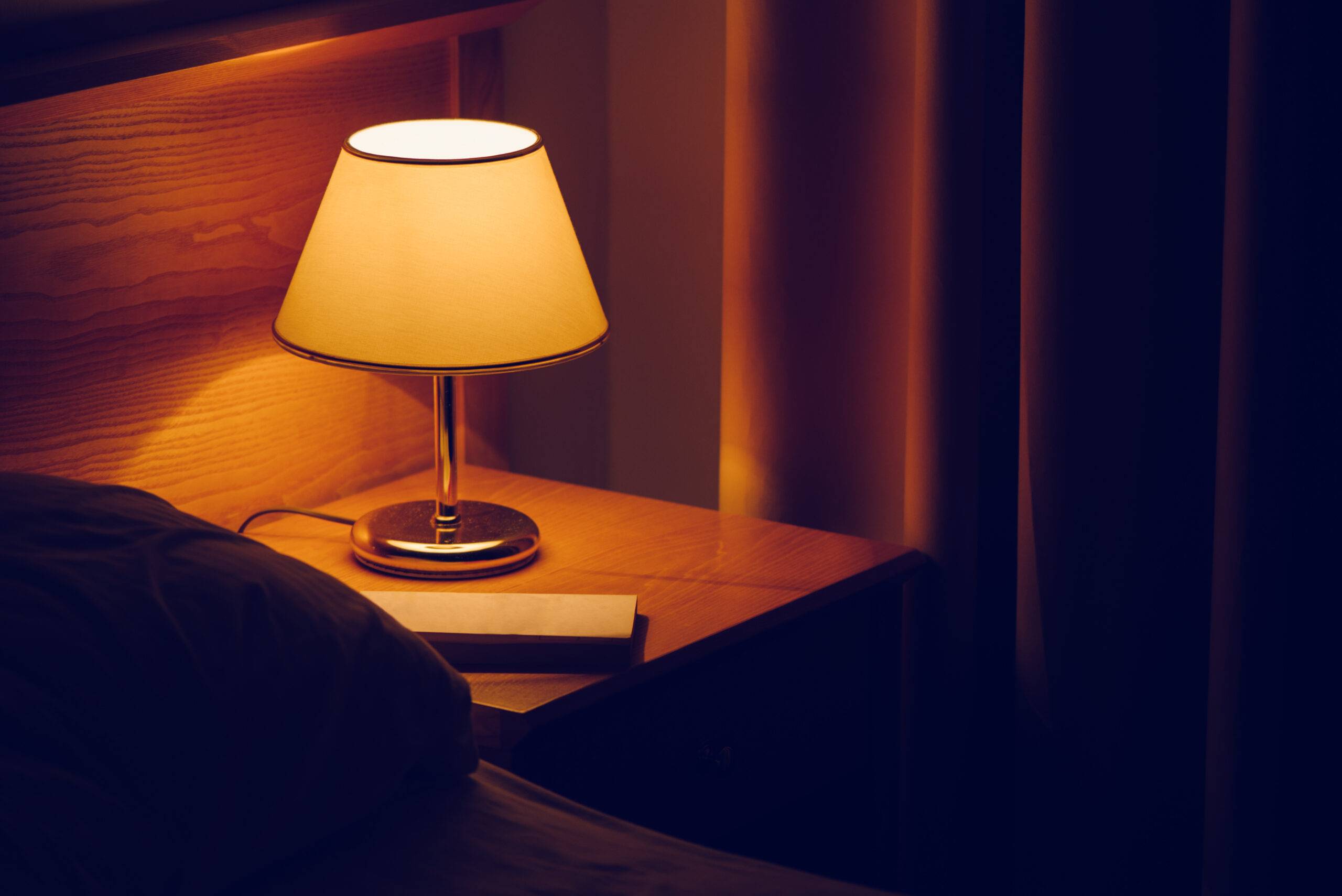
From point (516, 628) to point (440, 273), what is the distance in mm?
301

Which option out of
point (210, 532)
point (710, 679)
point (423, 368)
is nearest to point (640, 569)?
point (710, 679)

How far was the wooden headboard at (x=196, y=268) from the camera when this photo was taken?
119 centimetres

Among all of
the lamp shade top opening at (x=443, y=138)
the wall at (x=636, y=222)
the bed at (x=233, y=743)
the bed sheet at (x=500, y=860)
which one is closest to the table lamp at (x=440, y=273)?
the lamp shade top opening at (x=443, y=138)

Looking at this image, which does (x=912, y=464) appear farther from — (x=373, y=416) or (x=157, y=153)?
(x=157, y=153)

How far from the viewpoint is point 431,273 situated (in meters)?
1.19

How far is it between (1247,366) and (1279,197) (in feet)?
0.44

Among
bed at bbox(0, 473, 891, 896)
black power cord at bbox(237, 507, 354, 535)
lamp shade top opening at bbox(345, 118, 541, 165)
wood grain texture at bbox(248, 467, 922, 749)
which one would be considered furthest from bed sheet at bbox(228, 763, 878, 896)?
lamp shade top opening at bbox(345, 118, 541, 165)

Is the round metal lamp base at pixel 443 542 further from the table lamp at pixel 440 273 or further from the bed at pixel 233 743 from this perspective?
the bed at pixel 233 743

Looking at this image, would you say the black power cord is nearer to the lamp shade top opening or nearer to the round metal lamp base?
the round metal lamp base

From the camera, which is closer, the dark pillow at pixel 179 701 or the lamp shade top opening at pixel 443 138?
the dark pillow at pixel 179 701

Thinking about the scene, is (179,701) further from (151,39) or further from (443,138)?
(443,138)

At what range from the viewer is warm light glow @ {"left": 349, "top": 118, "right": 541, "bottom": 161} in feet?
4.51

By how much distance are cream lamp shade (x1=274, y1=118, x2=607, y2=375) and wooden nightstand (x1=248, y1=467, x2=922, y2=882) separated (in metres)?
0.21

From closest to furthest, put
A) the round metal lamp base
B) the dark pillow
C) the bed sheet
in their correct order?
the dark pillow, the bed sheet, the round metal lamp base
